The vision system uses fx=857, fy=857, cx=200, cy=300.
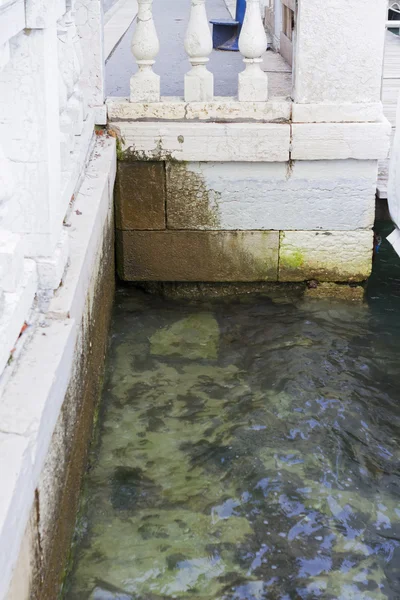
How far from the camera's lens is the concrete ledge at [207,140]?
528 cm

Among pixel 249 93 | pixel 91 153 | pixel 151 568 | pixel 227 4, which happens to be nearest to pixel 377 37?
pixel 249 93

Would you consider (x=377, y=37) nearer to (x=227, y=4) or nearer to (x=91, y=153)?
(x=91, y=153)

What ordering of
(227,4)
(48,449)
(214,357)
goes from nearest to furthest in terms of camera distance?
(48,449) < (214,357) < (227,4)

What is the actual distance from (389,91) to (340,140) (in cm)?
321

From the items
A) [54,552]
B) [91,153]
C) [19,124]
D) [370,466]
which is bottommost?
[370,466]

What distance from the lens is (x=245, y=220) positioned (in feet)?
18.5

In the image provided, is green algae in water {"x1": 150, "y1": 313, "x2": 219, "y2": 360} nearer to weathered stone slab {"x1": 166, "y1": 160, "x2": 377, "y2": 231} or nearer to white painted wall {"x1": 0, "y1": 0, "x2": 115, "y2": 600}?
weathered stone slab {"x1": 166, "y1": 160, "x2": 377, "y2": 231}

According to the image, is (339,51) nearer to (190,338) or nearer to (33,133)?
(190,338)

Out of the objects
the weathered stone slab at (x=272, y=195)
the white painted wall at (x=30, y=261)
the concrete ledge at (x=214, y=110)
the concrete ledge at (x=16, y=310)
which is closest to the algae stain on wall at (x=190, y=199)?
the weathered stone slab at (x=272, y=195)

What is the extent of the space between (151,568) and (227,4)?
10356 mm

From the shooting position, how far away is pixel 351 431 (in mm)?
4180

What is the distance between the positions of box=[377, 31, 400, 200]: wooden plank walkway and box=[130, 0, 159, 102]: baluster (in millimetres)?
1730

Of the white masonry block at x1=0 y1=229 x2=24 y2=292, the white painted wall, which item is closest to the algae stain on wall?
the white painted wall

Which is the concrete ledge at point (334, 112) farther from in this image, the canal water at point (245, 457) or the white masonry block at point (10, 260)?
the white masonry block at point (10, 260)
